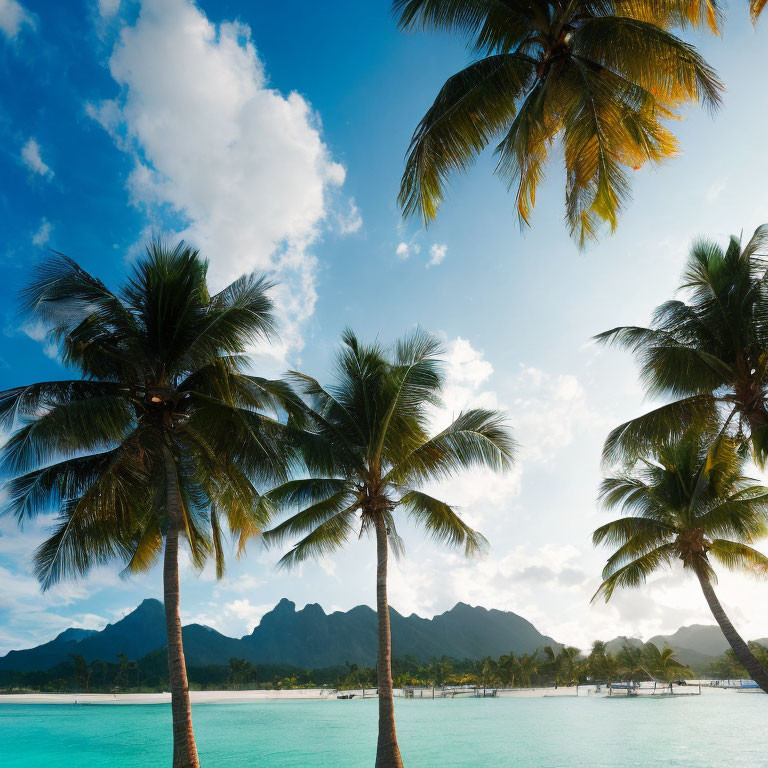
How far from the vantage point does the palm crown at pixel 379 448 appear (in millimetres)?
11820

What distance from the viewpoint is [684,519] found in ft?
50.6

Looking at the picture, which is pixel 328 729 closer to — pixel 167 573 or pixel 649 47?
pixel 167 573

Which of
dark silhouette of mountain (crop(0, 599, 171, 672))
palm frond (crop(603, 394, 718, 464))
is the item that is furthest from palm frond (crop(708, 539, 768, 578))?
dark silhouette of mountain (crop(0, 599, 171, 672))

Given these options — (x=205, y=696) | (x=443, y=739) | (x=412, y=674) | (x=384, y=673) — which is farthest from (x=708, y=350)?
(x=412, y=674)

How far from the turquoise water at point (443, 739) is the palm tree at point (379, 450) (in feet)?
24.8

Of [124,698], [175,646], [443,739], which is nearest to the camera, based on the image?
[175,646]

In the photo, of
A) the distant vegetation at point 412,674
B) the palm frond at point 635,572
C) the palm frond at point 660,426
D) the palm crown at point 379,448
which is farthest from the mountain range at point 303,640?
the palm frond at point 660,426

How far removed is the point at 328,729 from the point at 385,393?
22.5 m

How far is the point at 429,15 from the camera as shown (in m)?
6.04

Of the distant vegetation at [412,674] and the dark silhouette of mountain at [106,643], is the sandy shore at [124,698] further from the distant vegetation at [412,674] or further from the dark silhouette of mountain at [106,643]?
the dark silhouette of mountain at [106,643]

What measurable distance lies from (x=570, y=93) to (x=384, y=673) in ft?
32.8

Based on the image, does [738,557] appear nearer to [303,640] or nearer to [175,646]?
[175,646]

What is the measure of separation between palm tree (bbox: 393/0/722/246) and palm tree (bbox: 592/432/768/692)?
862 centimetres

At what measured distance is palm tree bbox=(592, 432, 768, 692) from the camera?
46.9 feet
